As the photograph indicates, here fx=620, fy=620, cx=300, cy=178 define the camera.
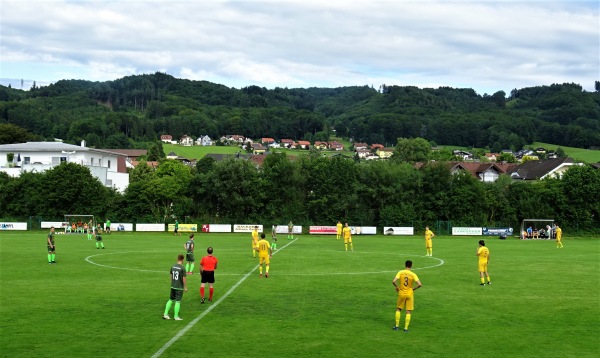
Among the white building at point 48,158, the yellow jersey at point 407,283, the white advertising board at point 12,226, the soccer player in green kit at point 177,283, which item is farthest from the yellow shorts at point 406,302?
the white building at point 48,158

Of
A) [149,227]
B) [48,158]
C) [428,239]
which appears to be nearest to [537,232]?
[428,239]

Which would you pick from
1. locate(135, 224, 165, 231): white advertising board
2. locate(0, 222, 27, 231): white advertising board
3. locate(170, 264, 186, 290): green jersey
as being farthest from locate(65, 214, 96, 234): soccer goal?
locate(170, 264, 186, 290): green jersey

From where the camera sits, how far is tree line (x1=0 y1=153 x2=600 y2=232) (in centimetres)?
8312

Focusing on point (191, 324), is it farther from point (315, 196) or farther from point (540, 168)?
point (540, 168)

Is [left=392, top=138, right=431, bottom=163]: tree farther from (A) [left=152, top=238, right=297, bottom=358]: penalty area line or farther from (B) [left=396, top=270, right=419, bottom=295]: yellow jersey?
(B) [left=396, top=270, right=419, bottom=295]: yellow jersey

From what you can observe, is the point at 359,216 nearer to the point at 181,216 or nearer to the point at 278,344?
the point at 181,216

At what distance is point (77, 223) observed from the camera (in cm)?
7931

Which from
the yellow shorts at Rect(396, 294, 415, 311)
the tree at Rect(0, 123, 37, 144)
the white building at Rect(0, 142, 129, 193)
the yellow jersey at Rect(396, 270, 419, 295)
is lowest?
the yellow shorts at Rect(396, 294, 415, 311)

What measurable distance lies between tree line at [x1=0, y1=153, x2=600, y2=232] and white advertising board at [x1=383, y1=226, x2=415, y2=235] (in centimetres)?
145

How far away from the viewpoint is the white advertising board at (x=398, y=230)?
81.6m

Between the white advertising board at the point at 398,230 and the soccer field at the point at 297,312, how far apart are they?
142 feet

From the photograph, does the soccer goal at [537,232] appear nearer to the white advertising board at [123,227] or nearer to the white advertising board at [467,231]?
the white advertising board at [467,231]

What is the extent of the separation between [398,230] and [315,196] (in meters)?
A: 13.1

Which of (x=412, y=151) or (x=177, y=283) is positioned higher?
(x=412, y=151)
